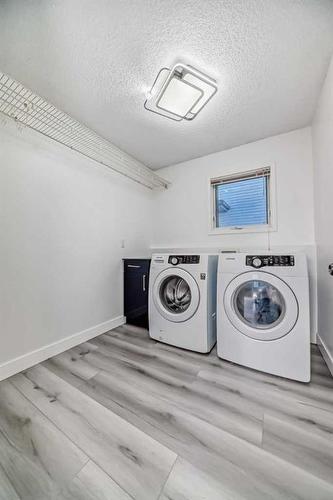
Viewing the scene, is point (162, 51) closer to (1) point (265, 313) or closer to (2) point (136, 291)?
(1) point (265, 313)

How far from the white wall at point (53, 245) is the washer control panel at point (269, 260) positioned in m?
1.51

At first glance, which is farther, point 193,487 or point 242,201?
point 242,201

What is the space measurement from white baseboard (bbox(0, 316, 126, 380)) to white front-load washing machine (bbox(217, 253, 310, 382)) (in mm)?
1256

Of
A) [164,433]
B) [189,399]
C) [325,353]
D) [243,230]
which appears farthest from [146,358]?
[243,230]

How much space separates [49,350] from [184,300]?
4.11ft

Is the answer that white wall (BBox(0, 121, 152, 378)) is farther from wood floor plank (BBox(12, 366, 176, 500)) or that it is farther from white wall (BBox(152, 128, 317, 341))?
white wall (BBox(152, 128, 317, 341))

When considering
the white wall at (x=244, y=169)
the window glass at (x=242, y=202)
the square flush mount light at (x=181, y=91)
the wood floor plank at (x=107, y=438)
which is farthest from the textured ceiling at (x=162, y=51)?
the wood floor plank at (x=107, y=438)

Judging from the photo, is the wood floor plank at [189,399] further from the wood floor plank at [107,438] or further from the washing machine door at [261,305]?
the washing machine door at [261,305]

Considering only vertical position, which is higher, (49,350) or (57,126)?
(57,126)

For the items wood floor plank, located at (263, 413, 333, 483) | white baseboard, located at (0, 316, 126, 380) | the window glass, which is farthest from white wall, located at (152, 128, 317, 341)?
white baseboard, located at (0, 316, 126, 380)

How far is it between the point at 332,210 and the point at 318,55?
0.94m

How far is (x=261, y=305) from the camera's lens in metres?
1.48

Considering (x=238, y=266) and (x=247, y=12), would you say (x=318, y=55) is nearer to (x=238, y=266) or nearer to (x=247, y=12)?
(x=247, y=12)

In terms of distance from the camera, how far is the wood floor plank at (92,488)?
2.24 ft
